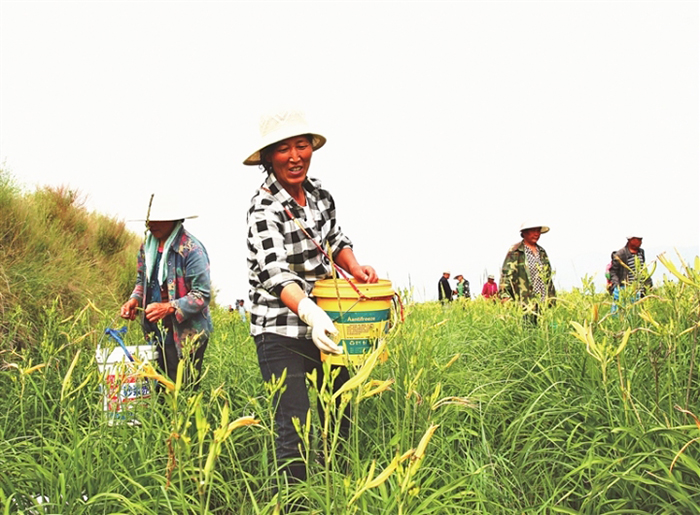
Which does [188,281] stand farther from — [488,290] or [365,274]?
[488,290]

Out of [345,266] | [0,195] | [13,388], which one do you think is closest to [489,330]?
[345,266]

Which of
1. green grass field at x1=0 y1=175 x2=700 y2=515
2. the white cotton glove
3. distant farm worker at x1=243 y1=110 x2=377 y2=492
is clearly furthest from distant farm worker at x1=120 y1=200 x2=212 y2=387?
the white cotton glove

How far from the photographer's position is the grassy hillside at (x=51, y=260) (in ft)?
15.1

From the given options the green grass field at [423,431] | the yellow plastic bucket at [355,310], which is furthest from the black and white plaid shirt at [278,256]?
the green grass field at [423,431]

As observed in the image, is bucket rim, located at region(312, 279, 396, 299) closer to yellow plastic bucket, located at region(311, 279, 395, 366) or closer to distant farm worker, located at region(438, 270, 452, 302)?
yellow plastic bucket, located at region(311, 279, 395, 366)

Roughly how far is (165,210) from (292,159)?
4.35ft

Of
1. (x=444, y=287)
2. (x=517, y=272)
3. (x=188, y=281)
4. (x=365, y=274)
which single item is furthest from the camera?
(x=444, y=287)

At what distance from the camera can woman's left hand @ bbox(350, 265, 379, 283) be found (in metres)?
2.48

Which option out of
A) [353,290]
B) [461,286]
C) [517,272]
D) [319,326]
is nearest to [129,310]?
[353,290]

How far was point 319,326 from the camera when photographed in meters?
1.84

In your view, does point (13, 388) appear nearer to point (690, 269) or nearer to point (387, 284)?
point (387, 284)

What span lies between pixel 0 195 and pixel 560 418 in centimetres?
542

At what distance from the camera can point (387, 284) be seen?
89.7 inches

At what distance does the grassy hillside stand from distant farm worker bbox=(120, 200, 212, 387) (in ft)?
1.72
